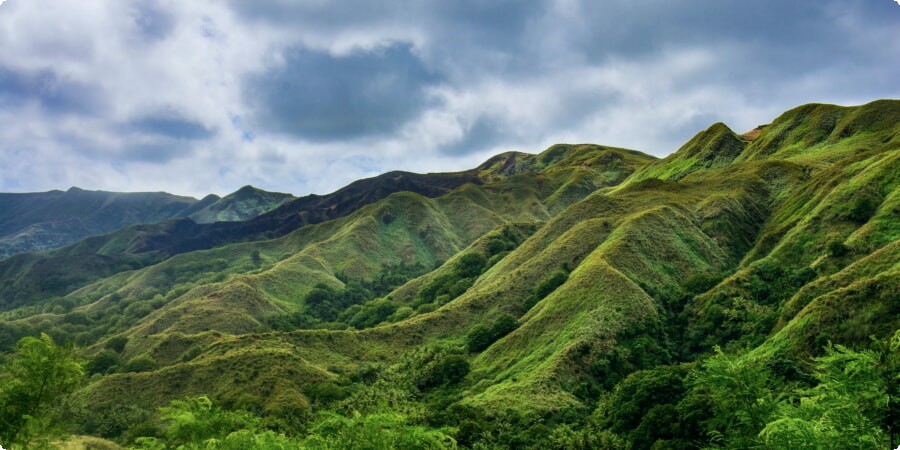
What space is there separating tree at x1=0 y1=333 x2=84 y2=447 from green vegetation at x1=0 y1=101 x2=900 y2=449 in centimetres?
49

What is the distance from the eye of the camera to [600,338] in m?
77.0

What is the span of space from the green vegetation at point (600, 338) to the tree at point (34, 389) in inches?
19.2

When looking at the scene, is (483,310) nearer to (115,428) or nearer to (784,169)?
(115,428)

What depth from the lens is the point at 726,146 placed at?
572 feet

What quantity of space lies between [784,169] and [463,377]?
101346mm

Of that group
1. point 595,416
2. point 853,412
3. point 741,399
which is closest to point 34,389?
point 741,399

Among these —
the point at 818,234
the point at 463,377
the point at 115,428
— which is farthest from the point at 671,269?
the point at 115,428

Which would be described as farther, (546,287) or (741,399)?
(546,287)

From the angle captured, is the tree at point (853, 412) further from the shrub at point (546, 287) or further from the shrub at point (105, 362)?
the shrub at point (105, 362)

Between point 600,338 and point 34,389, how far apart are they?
6572 cm

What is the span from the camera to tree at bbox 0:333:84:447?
90.2 ft

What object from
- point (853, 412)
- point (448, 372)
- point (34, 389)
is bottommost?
point (448, 372)

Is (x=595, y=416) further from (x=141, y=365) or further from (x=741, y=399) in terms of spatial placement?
(x=141, y=365)

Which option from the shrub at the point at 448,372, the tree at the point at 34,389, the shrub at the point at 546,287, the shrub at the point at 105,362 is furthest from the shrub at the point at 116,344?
the tree at the point at 34,389
